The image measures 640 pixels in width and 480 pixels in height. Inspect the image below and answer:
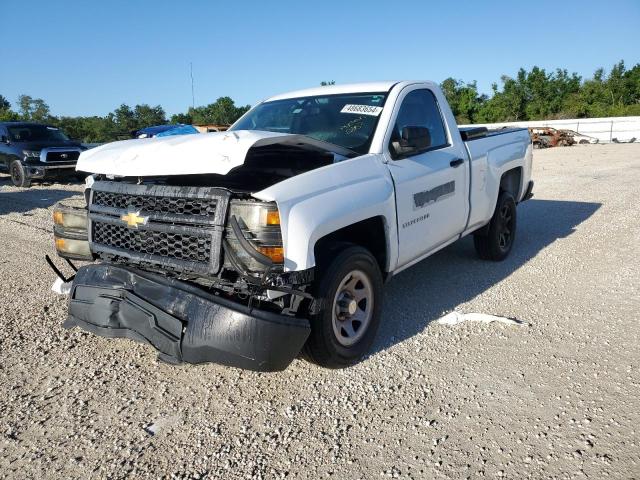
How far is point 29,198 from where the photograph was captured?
11422 millimetres

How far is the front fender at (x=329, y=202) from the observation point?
2912 millimetres

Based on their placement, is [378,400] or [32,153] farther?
[32,153]

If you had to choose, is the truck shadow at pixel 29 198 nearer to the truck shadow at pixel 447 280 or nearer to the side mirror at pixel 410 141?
the truck shadow at pixel 447 280

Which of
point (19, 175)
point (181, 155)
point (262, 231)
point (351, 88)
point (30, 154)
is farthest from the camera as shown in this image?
point (19, 175)

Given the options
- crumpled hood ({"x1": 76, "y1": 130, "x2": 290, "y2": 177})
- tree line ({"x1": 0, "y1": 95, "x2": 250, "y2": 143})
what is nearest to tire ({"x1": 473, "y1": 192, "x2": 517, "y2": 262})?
crumpled hood ({"x1": 76, "y1": 130, "x2": 290, "y2": 177})

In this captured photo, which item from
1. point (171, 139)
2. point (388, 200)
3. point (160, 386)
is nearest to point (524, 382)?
point (388, 200)

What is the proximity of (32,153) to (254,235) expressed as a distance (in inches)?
504

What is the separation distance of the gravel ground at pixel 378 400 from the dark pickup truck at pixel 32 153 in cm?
937

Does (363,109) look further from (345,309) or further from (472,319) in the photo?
(472,319)

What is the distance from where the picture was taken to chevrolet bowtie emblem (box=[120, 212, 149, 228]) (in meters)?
3.27

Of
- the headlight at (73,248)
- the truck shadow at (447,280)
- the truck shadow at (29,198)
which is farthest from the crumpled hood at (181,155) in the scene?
the truck shadow at (29,198)

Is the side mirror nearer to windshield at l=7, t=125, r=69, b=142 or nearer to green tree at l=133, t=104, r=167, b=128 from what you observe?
windshield at l=7, t=125, r=69, b=142

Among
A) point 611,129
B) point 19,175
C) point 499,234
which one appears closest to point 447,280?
point 499,234

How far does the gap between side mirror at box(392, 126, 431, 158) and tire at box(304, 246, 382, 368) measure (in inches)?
36.5
